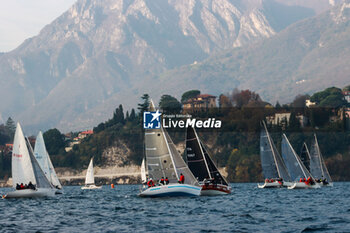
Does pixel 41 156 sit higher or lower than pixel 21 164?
higher

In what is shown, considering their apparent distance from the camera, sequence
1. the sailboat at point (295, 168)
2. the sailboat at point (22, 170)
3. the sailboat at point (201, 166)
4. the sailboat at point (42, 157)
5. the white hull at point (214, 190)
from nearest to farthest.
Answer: the sailboat at point (201, 166)
the white hull at point (214, 190)
the sailboat at point (22, 170)
the sailboat at point (295, 168)
the sailboat at point (42, 157)

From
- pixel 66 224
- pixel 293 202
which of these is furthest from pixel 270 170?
pixel 66 224

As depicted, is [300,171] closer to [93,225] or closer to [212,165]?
[212,165]

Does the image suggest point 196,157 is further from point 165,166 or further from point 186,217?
point 186,217

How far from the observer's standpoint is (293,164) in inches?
4134

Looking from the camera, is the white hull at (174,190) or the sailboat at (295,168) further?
the sailboat at (295,168)

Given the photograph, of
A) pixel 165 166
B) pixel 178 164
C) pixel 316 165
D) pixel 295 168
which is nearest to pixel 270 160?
pixel 295 168

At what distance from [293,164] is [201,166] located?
31.0 meters

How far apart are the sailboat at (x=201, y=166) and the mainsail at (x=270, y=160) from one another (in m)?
24.2

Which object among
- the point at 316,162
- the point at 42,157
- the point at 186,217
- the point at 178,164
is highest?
the point at 42,157

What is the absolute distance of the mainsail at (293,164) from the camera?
4085 inches

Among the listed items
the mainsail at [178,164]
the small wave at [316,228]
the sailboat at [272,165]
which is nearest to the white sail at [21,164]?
the mainsail at [178,164]

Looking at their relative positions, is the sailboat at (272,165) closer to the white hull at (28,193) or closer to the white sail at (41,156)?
the white sail at (41,156)

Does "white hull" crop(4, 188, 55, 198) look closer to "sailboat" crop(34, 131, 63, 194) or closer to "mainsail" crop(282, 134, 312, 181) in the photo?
"sailboat" crop(34, 131, 63, 194)
